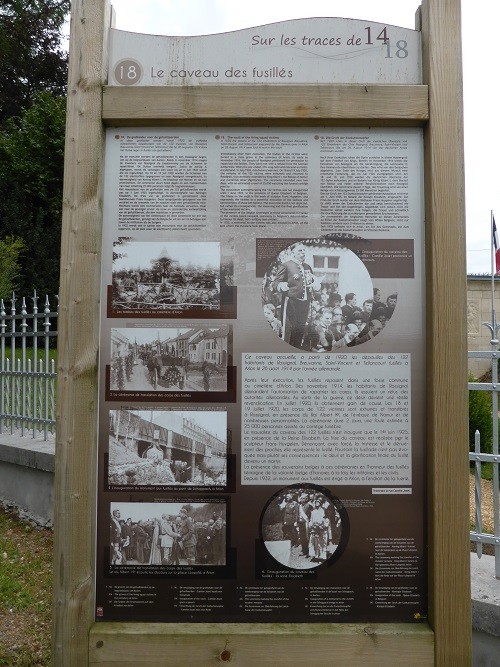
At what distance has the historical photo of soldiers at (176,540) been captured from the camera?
2465mm

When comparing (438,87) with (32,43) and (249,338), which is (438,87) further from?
(32,43)

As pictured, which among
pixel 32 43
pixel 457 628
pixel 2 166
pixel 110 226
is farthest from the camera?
pixel 32 43

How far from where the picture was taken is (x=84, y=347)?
249cm

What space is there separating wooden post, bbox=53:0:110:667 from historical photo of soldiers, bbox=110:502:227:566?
158mm

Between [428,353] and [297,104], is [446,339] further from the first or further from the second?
[297,104]

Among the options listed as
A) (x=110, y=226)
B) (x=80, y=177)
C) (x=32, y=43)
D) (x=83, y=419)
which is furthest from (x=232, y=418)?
(x=32, y=43)

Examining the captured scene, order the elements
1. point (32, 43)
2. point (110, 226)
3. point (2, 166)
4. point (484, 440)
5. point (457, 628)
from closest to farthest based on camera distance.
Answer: point (457, 628) → point (110, 226) → point (484, 440) → point (2, 166) → point (32, 43)

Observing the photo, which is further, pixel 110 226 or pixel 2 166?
pixel 2 166

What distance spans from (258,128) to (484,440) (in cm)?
835

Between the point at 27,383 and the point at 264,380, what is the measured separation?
4679 millimetres

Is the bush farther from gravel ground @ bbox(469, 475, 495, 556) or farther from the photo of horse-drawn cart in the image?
the photo of horse-drawn cart

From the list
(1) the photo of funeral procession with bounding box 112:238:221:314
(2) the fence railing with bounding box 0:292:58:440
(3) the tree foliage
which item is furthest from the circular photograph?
(3) the tree foliage

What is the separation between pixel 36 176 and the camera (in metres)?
19.7

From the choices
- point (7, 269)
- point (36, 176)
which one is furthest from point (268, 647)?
point (36, 176)
